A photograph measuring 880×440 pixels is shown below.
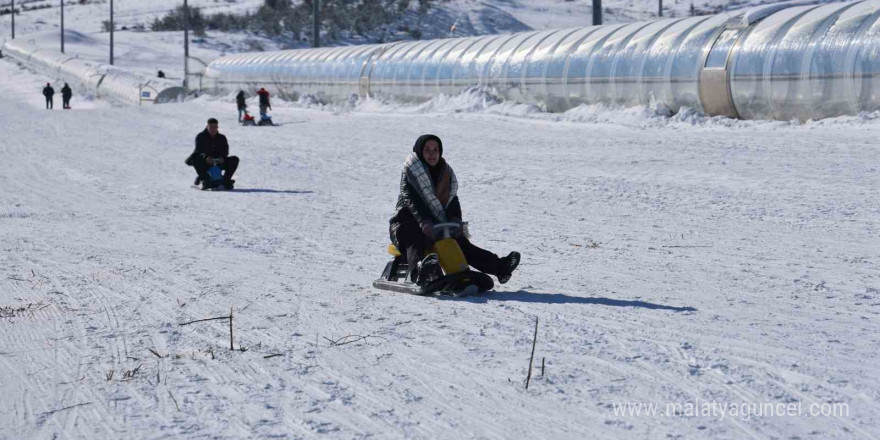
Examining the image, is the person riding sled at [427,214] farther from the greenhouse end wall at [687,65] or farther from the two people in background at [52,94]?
the two people in background at [52,94]

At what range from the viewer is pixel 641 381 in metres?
4.66

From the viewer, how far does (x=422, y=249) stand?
23.5 ft

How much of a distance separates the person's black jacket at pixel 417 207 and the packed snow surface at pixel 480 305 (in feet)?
1.95

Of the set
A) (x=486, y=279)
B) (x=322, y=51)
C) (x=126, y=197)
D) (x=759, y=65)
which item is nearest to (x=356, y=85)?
(x=322, y=51)

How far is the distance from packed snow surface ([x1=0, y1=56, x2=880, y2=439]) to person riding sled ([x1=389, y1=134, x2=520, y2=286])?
239 millimetres

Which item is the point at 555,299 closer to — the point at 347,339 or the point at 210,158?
the point at 347,339

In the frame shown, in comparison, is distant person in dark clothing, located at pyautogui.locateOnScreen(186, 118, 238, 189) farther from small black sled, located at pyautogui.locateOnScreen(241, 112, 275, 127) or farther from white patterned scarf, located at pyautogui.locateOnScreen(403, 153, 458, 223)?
small black sled, located at pyautogui.locateOnScreen(241, 112, 275, 127)

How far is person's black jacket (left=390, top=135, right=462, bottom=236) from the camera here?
696 cm

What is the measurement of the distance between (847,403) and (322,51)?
36335mm

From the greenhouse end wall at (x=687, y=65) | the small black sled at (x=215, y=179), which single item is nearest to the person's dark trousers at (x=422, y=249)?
the small black sled at (x=215, y=179)

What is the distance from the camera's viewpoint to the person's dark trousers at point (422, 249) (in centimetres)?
709

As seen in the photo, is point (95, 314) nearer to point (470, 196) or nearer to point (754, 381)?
point (754, 381)

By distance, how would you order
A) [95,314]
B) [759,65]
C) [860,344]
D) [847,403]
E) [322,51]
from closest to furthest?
[847,403], [860,344], [95,314], [759,65], [322,51]

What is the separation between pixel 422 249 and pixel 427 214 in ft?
0.93
